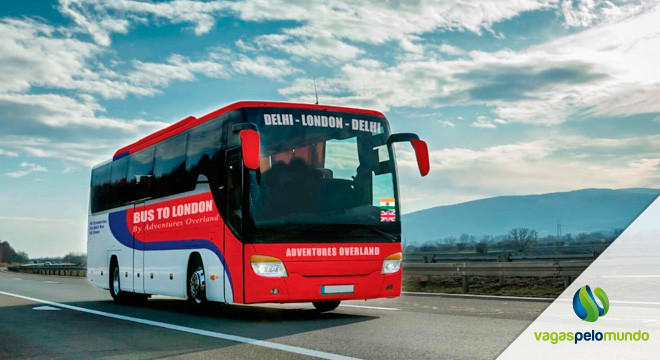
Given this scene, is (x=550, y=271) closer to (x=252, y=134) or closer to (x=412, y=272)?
(x=412, y=272)

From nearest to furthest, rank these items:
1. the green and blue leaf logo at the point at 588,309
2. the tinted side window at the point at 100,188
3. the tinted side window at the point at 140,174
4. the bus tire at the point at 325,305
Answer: the green and blue leaf logo at the point at 588,309 → the bus tire at the point at 325,305 → the tinted side window at the point at 140,174 → the tinted side window at the point at 100,188

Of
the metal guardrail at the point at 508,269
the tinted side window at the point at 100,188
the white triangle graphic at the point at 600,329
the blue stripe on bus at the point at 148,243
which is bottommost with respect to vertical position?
the white triangle graphic at the point at 600,329

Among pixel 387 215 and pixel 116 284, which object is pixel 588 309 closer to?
pixel 387 215

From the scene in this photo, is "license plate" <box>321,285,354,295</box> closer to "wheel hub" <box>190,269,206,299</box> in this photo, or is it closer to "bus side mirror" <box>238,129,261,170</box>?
"bus side mirror" <box>238,129,261,170</box>

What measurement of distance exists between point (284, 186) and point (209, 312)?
12.7 feet

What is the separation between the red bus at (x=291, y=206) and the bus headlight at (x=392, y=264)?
18mm

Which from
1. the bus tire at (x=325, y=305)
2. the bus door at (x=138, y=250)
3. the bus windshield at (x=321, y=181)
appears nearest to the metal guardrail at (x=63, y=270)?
the bus door at (x=138, y=250)

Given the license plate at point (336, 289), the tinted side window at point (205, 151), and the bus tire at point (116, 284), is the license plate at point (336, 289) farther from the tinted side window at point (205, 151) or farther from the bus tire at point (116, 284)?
the bus tire at point (116, 284)

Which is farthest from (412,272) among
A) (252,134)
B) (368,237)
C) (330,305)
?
(252,134)

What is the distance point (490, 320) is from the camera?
1293 cm

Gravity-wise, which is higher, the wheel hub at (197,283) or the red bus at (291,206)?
the red bus at (291,206)

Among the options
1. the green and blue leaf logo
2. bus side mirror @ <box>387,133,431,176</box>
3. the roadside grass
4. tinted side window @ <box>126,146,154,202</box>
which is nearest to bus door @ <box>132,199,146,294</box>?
tinted side window @ <box>126,146,154,202</box>

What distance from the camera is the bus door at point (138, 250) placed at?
734 inches

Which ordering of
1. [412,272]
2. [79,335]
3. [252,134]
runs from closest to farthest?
[79,335]
[252,134]
[412,272]
